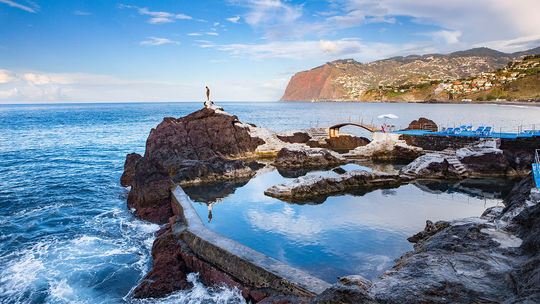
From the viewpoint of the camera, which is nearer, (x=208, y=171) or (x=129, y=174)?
(x=208, y=171)

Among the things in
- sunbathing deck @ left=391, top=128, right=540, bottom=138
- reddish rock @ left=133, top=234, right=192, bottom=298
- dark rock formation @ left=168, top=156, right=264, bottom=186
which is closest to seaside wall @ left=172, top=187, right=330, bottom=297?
reddish rock @ left=133, top=234, right=192, bottom=298

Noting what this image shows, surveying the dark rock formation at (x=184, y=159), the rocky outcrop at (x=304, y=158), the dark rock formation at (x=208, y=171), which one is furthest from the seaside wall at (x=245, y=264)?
the rocky outcrop at (x=304, y=158)

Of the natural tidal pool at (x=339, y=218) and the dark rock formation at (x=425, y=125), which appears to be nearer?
the natural tidal pool at (x=339, y=218)

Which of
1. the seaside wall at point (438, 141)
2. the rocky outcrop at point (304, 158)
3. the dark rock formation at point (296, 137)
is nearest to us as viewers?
the rocky outcrop at point (304, 158)

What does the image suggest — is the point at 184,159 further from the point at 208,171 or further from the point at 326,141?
the point at 326,141

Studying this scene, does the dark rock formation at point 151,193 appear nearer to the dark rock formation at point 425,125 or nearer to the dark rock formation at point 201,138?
the dark rock formation at point 201,138

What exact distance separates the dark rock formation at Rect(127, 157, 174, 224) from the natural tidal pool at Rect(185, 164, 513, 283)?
1.67 m

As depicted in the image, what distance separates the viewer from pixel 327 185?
61.7 ft

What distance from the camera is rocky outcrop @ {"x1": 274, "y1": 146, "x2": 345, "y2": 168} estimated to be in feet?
87.3

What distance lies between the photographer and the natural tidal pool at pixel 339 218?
1029 cm

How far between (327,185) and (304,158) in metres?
8.17

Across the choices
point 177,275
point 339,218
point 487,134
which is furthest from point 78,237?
point 487,134

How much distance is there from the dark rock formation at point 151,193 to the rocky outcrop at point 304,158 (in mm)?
11661

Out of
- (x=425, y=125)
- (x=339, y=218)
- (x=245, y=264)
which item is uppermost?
(x=425, y=125)
